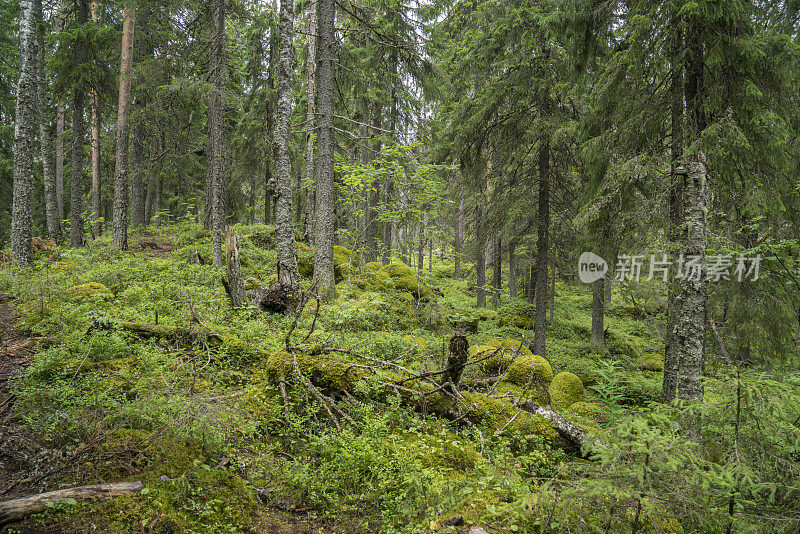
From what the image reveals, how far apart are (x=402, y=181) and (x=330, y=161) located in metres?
2.46

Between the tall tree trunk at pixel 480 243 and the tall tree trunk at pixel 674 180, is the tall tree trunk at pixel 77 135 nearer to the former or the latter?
the tall tree trunk at pixel 480 243

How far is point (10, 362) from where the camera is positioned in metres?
4.56

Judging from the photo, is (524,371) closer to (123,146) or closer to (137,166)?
(123,146)

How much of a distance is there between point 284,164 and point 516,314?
10482 mm

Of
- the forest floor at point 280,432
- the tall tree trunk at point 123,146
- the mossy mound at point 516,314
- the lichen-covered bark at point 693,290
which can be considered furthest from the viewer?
the mossy mound at point 516,314

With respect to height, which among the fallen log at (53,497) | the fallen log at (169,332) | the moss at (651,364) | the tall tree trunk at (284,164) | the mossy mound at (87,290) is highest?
the tall tree trunk at (284,164)

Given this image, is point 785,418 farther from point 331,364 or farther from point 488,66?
point 488,66

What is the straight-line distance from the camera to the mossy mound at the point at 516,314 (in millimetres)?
13962

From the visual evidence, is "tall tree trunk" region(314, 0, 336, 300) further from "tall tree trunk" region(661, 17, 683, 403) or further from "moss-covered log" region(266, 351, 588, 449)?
→ "tall tree trunk" region(661, 17, 683, 403)

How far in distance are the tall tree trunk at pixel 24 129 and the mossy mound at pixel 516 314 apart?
46.0 ft

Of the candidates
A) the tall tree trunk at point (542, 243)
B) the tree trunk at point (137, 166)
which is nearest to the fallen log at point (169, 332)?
the tall tree trunk at point (542, 243)

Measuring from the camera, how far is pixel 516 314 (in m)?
14.7

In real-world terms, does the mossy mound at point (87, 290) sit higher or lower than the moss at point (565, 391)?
higher

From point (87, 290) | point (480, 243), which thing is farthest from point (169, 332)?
point (480, 243)
